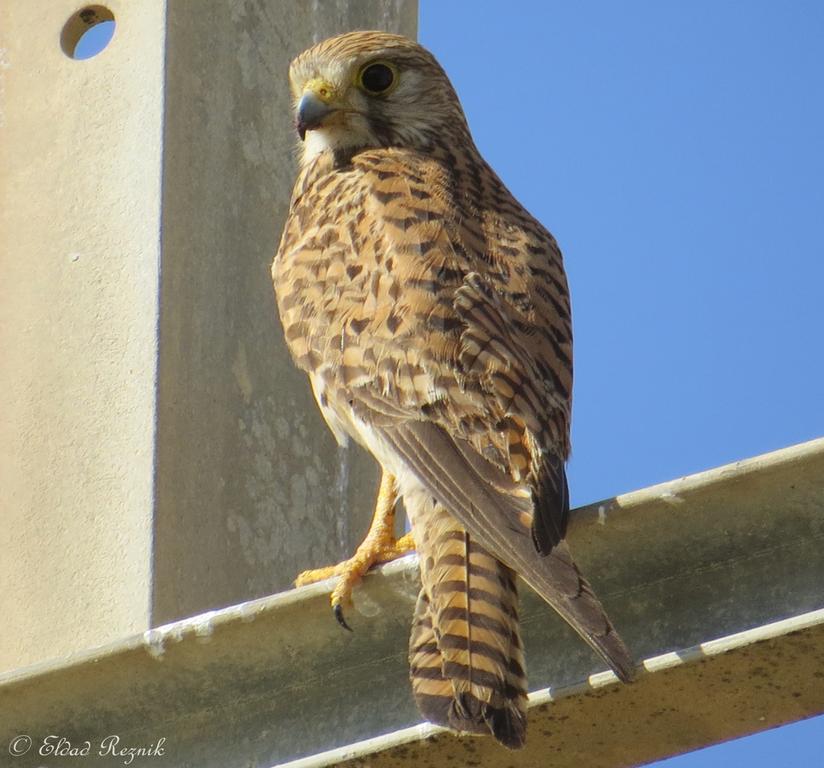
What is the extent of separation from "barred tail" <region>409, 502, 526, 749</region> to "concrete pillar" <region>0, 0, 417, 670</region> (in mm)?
1421

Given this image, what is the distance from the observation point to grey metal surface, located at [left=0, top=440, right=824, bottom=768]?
328 centimetres

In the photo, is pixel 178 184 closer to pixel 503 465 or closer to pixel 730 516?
pixel 503 465

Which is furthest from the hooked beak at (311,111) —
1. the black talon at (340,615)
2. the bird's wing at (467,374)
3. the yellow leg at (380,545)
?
the black talon at (340,615)

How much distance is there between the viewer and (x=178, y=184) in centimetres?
550

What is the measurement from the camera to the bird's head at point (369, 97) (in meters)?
5.43

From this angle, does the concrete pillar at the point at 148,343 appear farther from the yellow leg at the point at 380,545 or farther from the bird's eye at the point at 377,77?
the yellow leg at the point at 380,545

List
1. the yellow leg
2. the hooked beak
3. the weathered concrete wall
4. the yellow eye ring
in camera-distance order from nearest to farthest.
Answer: the yellow leg < the weathered concrete wall < the hooked beak < the yellow eye ring

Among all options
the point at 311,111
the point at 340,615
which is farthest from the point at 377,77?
the point at 340,615

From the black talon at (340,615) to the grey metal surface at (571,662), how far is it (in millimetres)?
25

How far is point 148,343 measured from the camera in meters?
5.27

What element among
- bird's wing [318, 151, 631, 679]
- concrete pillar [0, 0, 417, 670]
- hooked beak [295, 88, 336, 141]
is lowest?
concrete pillar [0, 0, 417, 670]

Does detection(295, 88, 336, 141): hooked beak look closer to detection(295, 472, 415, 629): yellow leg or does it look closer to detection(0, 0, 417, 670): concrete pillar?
detection(0, 0, 417, 670): concrete pillar

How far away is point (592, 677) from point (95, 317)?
2.45 metres

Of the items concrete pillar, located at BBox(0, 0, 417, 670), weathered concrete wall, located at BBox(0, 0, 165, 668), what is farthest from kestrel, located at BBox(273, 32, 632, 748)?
weathered concrete wall, located at BBox(0, 0, 165, 668)
